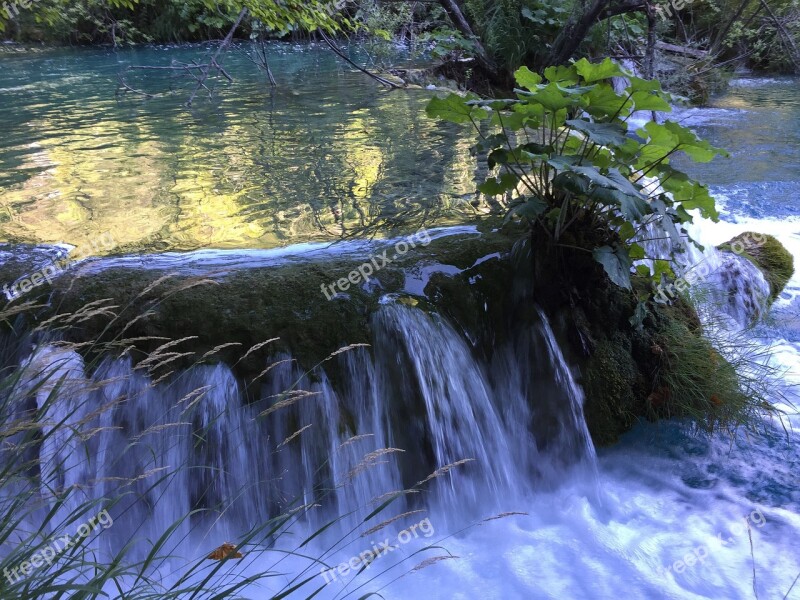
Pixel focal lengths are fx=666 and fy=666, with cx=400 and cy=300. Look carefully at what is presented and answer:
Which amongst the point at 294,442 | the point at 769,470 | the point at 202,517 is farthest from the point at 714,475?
the point at 202,517

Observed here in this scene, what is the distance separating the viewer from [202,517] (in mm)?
3174

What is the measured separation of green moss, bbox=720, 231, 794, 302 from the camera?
18.4ft

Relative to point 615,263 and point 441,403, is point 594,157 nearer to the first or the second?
point 615,263

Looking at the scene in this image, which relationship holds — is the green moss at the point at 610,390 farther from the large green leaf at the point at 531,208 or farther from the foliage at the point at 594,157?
the large green leaf at the point at 531,208

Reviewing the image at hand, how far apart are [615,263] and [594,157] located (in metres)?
0.52

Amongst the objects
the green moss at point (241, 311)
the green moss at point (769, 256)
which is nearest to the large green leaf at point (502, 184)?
the green moss at point (241, 311)

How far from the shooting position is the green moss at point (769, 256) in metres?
5.62
